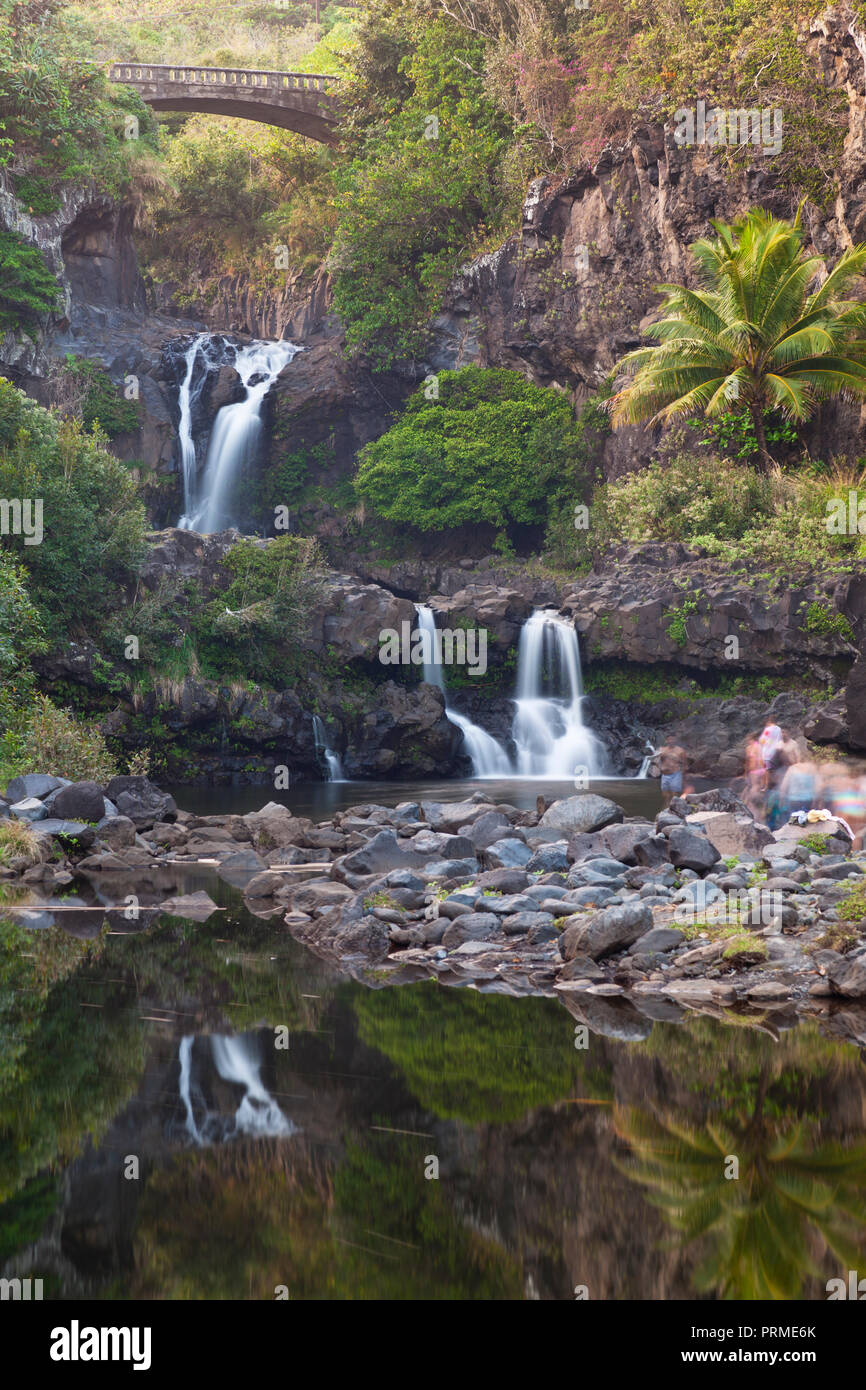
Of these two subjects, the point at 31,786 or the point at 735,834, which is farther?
the point at 31,786

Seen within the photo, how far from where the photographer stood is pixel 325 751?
26.9 m

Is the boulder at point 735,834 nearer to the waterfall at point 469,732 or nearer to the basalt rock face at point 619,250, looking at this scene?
the waterfall at point 469,732

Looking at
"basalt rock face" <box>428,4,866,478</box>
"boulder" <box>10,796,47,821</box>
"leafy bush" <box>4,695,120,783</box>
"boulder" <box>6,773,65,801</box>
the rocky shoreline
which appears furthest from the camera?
"basalt rock face" <box>428,4,866,478</box>

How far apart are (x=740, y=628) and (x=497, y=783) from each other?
6376 mm

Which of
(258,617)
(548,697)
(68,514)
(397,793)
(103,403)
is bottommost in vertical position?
(397,793)

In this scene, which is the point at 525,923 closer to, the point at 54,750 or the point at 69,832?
the point at 69,832

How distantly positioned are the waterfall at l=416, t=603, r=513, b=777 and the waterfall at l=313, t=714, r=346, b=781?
2814mm

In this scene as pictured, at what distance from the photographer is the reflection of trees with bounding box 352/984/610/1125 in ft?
18.9

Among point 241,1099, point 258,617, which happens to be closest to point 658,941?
point 241,1099

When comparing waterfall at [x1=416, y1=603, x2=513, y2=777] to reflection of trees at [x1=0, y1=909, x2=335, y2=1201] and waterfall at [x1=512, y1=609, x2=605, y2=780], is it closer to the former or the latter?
waterfall at [x1=512, y1=609, x2=605, y2=780]

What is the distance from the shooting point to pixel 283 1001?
7766 mm

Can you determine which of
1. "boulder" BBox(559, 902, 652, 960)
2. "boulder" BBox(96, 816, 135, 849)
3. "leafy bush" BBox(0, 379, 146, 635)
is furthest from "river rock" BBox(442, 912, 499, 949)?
"leafy bush" BBox(0, 379, 146, 635)

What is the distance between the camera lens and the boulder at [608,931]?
8500mm

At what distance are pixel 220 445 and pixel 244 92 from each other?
15.6 m
